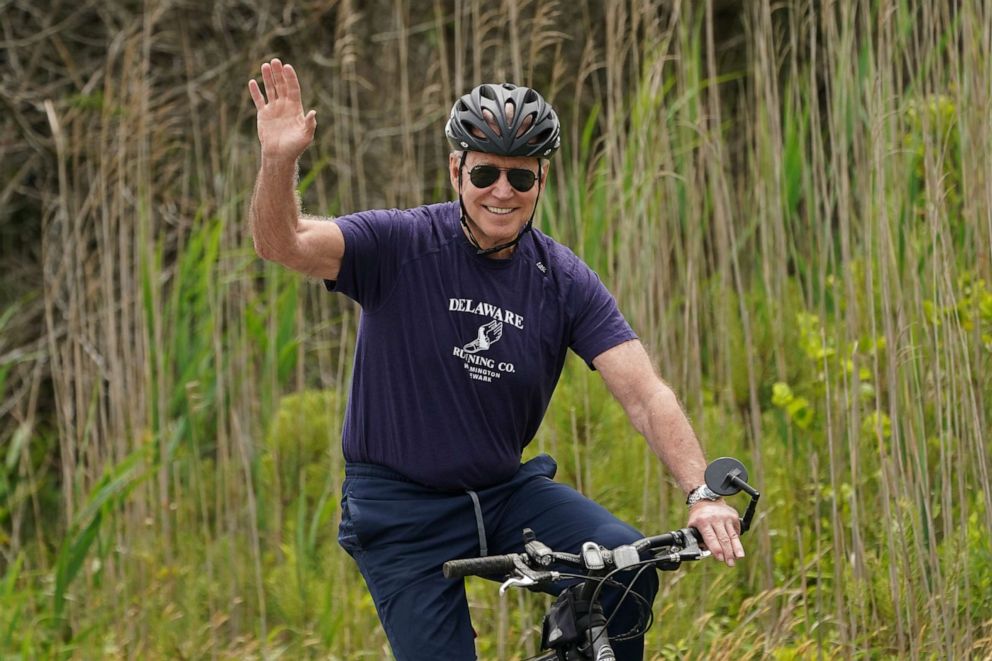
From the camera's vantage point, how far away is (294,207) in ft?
8.89

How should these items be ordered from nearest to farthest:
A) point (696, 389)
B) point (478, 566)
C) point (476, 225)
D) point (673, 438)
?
point (478, 566) < point (673, 438) < point (476, 225) < point (696, 389)

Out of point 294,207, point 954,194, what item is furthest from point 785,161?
point 294,207

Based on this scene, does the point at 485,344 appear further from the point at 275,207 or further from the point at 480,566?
the point at 480,566

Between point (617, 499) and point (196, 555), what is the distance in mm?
1533

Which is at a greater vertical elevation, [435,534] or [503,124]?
[503,124]

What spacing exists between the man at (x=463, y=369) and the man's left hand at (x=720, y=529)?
0.21 metres

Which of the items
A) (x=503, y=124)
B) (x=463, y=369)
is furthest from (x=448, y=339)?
(x=503, y=124)

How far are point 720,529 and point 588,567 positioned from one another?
0.27 metres

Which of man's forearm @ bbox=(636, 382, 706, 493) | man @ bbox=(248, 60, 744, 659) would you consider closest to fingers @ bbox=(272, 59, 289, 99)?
man @ bbox=(248, 60, 744, 659)

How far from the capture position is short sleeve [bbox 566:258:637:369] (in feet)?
9.68

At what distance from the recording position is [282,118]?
2.68 meters

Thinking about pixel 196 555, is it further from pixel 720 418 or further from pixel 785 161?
pixel 785 161

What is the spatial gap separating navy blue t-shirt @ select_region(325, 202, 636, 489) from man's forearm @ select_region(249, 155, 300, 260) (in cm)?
17

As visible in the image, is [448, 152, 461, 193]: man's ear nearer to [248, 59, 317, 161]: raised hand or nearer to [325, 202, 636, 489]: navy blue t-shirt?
[325, 202, 636, 489]: navy blue t-shirt
